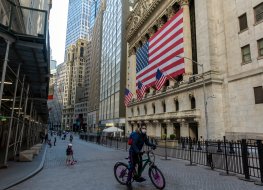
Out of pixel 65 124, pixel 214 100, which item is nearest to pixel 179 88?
pixel 214 100

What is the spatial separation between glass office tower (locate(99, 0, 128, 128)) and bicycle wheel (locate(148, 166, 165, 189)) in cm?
7049

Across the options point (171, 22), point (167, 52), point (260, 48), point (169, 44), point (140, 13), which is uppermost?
point (140, 13)

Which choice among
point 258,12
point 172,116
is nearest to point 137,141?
point 258,12

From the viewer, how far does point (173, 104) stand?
144ft

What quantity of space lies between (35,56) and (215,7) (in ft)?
111

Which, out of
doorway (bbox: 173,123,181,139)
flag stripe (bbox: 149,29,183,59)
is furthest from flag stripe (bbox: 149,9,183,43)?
doorway (bbox: 173,123,181,139)

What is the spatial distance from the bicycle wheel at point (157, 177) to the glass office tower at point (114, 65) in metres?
70.5

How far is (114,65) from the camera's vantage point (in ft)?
299

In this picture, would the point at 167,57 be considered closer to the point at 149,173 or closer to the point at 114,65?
the point at 149,173

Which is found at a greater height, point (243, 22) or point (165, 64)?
point (243, 22)

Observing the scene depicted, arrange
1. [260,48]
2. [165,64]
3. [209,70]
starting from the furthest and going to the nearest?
[165,64]
[209,70]
[260,48]

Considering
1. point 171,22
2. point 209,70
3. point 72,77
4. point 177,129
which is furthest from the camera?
point 72,77

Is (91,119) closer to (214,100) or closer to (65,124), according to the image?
(65,124)

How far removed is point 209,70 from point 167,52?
1234cm
